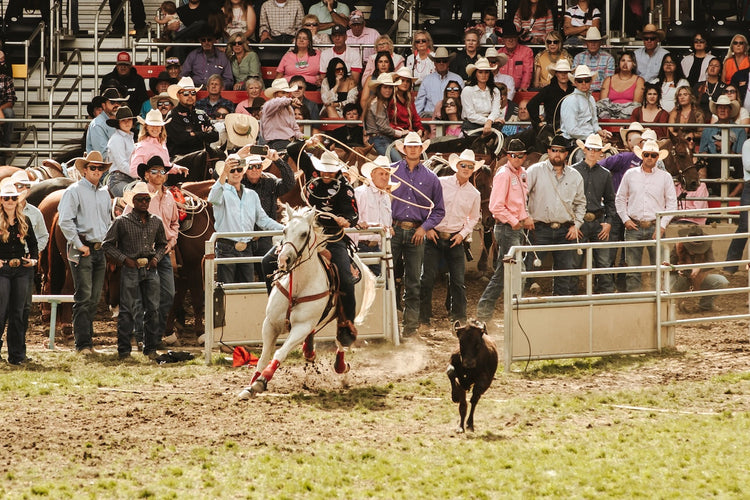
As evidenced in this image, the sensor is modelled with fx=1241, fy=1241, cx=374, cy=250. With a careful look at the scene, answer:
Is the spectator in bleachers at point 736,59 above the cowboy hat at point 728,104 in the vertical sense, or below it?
above

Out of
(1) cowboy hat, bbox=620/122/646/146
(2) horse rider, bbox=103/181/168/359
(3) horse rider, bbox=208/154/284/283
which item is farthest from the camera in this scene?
(1) cowboy hat, bbox=620/122/646/146

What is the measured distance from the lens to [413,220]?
14.2 metres

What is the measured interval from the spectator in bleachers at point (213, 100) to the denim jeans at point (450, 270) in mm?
4973

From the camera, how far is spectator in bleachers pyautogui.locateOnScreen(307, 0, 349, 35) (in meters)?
20.9

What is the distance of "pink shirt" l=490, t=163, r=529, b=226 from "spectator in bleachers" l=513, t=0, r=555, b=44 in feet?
23.8

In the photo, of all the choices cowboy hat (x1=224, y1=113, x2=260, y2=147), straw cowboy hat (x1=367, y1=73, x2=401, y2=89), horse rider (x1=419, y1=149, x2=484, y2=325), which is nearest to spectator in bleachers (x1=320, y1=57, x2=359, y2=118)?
straw cowboy hat (x1=367, y1=73, x2=401, y2=89)

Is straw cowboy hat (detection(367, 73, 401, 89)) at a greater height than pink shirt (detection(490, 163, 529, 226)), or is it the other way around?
straw cowboy hat (detection(367, 73, 401, 89))

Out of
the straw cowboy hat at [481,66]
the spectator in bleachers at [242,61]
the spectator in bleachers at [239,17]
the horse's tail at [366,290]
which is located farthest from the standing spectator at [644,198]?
the spectator in bleachers at [239,17]

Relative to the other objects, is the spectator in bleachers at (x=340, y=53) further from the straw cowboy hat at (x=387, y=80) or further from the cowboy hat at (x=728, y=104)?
the cowboy hat at (x=728, y=104)

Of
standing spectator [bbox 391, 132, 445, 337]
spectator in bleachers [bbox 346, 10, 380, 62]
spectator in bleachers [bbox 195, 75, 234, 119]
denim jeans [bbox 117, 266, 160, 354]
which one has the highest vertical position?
spectator in bleachers [bbox 346, 10, 380, 62]

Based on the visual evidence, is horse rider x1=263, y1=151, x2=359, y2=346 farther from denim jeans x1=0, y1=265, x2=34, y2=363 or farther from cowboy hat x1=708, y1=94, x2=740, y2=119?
cowboy hat x1=708, y1=94, x2=740, y2=119

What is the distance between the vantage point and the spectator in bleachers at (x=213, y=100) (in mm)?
18031

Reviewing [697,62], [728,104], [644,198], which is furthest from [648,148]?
[697,62]

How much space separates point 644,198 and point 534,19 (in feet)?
23.4
